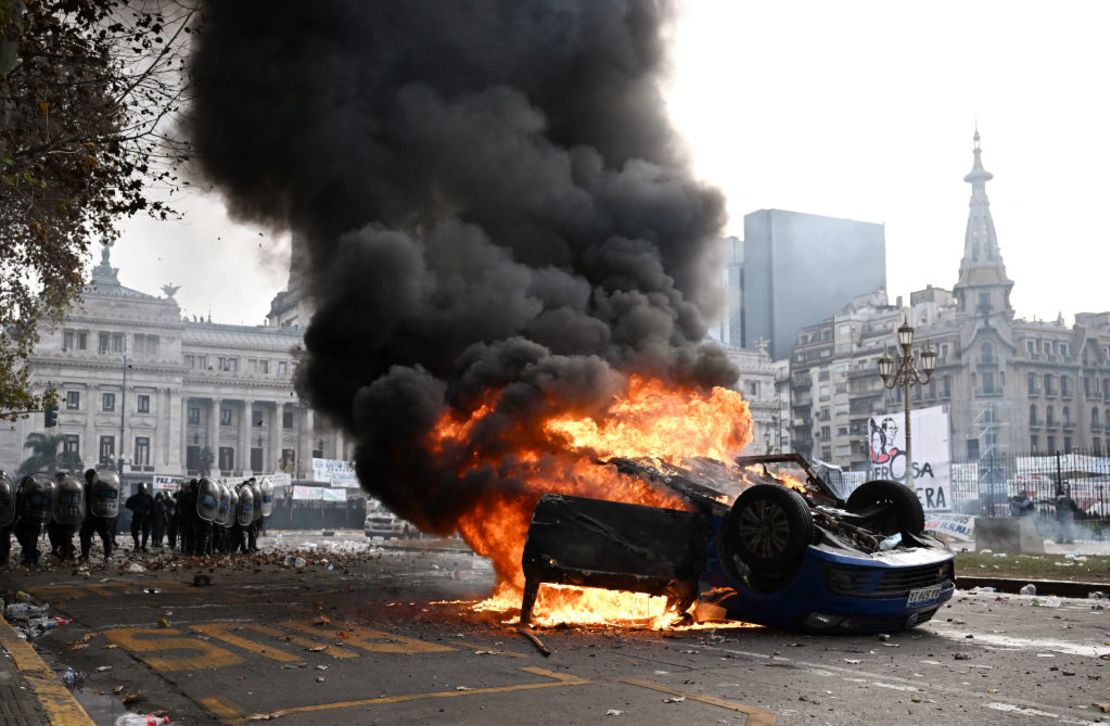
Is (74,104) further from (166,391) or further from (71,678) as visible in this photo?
(166,391)

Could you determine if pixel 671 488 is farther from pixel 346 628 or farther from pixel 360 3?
pixel 360 3

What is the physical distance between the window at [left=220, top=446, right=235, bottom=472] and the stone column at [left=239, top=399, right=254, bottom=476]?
1.29 metres

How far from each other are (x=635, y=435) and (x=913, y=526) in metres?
3.42

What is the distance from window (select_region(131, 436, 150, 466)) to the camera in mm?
101812

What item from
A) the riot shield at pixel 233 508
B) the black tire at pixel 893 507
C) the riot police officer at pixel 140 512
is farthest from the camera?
the riot police officer at pixel 140 512

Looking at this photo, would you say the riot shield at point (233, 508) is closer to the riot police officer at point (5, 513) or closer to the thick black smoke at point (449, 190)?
the riot police officer at point (5, 513)

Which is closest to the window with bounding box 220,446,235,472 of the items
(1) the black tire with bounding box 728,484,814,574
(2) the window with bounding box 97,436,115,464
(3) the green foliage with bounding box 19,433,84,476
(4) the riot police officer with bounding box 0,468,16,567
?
(2) the window with bounding box 97,436,115,464

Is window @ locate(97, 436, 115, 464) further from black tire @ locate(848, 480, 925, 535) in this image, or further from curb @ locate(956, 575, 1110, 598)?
black tire @ locate(848, 480, 925, 535)

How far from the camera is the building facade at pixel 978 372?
99.4m

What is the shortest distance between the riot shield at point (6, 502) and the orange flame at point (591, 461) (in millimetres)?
11828

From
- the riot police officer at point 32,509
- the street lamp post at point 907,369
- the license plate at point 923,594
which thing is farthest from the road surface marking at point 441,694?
the street lamp post at point 907,369

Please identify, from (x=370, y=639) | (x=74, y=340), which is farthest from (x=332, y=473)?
(x=370, y=639)

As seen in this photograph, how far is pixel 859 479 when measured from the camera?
3678 centimetres

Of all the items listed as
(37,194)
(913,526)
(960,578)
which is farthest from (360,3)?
(960,578)
